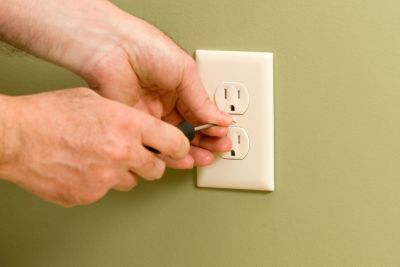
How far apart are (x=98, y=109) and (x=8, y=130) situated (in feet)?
0.29

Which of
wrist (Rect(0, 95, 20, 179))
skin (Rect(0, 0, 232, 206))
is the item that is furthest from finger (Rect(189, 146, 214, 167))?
wrist (Rect(0, 95, 20, 179))

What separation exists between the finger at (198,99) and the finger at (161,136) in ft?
0.22

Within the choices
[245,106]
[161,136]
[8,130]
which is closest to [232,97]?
[245,106]

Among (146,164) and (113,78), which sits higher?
(113,78)

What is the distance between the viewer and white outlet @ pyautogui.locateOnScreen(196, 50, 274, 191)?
0.67 meters

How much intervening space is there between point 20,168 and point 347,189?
36 centimetres

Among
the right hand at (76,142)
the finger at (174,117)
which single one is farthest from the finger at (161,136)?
the finger at (174,117)

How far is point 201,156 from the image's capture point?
70cm

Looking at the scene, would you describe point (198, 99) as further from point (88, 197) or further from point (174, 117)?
point (88, 197)

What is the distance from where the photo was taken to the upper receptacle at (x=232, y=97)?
2.23 feet

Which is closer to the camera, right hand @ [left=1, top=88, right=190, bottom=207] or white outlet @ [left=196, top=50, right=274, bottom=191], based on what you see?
right hand @ [left=1, top=88, right=190, bottom=207]

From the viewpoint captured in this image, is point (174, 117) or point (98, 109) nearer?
point (98, 109)

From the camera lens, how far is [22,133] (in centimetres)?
56

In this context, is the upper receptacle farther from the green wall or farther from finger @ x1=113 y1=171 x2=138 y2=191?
finger @ x1=113 y1=171 x2=138 y2=191
